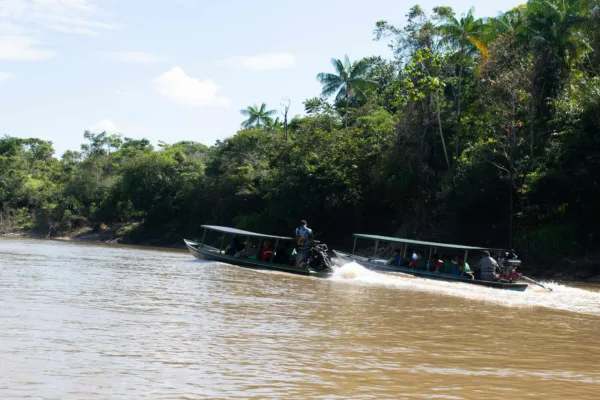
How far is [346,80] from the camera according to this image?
4975 cm

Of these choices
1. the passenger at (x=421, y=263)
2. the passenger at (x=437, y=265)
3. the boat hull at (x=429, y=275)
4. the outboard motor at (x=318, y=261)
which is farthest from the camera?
the outboard motor at (x=318, y=261)

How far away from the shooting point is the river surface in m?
6.91

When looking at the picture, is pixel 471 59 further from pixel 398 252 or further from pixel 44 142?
pixel 44 142

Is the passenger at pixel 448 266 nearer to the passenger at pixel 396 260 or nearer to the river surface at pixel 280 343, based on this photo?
the passenger at pixel 396 260

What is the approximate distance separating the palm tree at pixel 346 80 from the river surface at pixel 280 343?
34.1 meters

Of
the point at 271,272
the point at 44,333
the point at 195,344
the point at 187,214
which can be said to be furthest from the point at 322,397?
the point at 187,214

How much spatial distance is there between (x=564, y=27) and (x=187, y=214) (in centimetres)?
3188

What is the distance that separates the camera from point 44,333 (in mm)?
9016

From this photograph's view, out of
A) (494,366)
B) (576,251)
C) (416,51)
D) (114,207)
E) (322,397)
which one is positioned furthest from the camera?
(114,207)

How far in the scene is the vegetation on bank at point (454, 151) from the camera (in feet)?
93.5

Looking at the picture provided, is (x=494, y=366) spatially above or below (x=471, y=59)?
below

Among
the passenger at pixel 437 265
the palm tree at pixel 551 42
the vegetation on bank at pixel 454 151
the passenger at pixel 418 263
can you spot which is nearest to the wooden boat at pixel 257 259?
the passenger at pixel 418 263

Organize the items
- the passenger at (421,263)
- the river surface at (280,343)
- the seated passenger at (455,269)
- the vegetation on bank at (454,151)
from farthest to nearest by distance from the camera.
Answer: the vegetation on bank at (454,151) < the passenger at (421,263) < the seated passenger at (455,269) < the river surface at (280,343)

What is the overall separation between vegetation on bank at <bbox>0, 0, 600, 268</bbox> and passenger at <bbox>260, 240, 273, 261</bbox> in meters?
11.1
